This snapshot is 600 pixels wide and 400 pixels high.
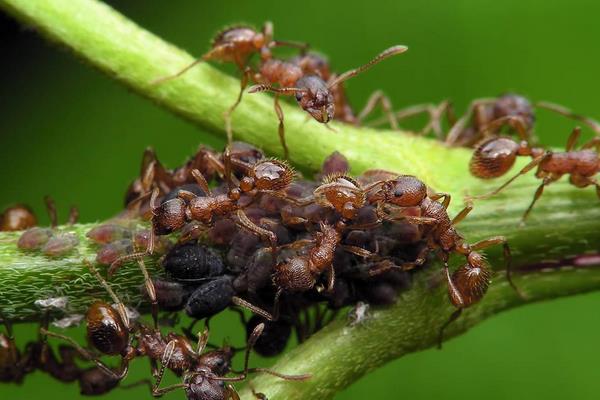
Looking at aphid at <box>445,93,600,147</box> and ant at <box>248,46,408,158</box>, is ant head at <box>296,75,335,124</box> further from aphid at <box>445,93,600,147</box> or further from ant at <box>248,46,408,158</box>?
aphid at <box>445,93,600,147</box>

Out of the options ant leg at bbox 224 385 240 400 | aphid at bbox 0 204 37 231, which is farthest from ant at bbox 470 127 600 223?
aphid at bbox 0 204 37 231

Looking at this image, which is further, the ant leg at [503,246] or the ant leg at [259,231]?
the ant leg at [503,246]

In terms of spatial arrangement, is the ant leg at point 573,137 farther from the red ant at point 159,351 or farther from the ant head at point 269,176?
the red ant at point 159,351

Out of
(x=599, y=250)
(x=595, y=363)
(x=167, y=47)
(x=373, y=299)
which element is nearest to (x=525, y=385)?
(x=595, y=363)

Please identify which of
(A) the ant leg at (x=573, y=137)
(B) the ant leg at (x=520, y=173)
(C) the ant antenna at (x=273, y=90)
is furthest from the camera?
(A) the ant leg at (x=573, y=137)

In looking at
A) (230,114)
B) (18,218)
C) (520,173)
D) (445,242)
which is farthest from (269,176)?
(18,218)

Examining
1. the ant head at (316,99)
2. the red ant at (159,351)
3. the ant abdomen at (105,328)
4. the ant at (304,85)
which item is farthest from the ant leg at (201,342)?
the ant head at (316,99)

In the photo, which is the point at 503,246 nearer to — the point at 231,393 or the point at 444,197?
the point at 444,197
